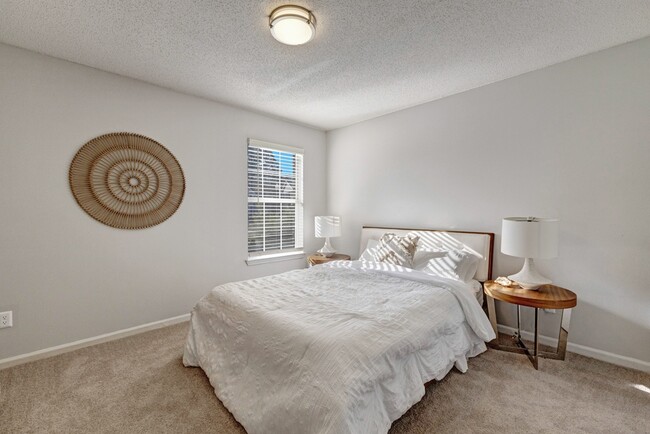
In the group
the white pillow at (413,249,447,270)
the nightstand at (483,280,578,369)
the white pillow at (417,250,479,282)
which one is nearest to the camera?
the nightstand at (483,280,578,369)

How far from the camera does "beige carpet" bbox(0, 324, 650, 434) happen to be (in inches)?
61.7

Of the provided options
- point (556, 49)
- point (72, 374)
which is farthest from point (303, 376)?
point (556, 49)

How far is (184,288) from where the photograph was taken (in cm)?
311

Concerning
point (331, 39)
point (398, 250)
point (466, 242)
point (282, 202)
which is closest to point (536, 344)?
point (466, 242)

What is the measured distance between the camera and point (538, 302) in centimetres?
202

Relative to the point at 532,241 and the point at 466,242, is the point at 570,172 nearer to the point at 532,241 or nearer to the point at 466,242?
the point at 532,241

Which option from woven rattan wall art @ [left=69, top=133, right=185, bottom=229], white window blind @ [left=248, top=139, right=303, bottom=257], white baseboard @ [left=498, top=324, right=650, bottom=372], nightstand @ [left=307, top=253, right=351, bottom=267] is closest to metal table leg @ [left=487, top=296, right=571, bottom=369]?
white baseboard @ [left=498, top=324, right=650, bottom=372]

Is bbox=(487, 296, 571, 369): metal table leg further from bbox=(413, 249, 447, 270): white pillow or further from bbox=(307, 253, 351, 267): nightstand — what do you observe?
bbox=(307, 253, 351, 267): nightstand

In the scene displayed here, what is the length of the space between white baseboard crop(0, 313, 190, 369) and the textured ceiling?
2.45 meters

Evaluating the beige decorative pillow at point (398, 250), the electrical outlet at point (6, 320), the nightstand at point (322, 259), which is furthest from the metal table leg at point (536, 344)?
the electrical outlet at point (6, 320)

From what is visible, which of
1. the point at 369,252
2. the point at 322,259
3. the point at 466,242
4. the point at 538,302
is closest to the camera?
the point at 538,302

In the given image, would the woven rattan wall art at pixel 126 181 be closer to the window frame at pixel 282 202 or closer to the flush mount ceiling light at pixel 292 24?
the window frame at pixel 282 202

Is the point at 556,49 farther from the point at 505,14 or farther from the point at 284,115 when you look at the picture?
the point at 284,115

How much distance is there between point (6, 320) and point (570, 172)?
15.6 feet
